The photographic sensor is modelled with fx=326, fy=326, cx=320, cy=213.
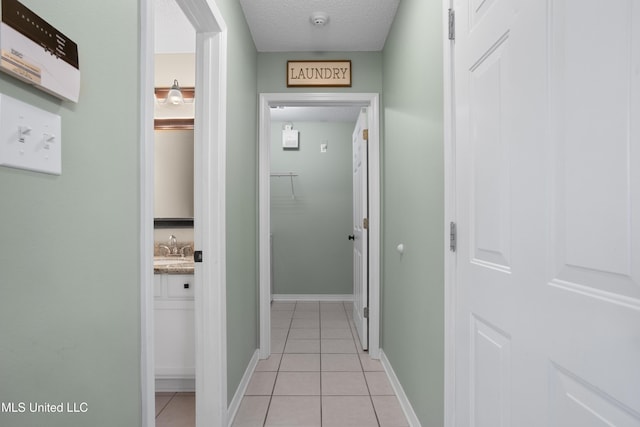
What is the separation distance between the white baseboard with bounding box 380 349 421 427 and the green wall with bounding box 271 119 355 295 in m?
2.07

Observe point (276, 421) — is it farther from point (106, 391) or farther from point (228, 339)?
point (106, 391)

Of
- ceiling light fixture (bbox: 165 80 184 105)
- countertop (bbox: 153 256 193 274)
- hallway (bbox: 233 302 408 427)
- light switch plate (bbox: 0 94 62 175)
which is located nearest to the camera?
light switch plate (bbox: 0 94 62 175)

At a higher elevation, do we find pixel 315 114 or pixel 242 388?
pixel 315 114

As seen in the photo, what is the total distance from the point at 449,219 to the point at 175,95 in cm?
227

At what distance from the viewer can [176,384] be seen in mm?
2236

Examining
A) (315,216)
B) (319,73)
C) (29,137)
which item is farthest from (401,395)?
(315,216)

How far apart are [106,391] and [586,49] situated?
1284 mm

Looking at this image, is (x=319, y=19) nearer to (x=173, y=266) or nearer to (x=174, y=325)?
(x=173, y=266)

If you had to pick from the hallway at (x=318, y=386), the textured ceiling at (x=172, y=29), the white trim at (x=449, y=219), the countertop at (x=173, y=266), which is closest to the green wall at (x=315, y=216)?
the hallway at (x=318, y=386)

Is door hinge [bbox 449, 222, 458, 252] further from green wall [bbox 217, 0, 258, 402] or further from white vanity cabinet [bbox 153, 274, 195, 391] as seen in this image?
white vanity cabinet [bbox 153, 274, 195, 391]

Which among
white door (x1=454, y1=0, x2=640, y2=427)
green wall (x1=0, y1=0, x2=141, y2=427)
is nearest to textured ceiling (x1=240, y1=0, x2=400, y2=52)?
white door (x1=454, y1=0, x2=640, y2=427)

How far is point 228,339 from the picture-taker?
1861 millimetres

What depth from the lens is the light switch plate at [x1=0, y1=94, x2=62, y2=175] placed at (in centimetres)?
53

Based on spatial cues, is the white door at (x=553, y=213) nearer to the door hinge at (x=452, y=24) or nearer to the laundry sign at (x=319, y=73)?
the door hinge at (x=452, y=24)
